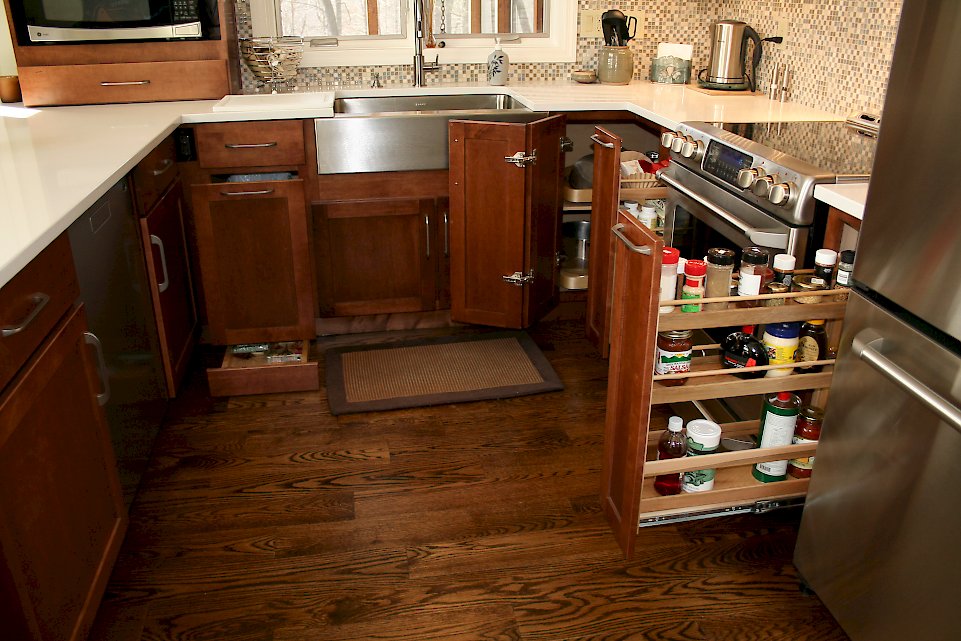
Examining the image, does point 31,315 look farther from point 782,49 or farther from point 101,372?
point 782,49

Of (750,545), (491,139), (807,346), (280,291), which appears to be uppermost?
(491,139)

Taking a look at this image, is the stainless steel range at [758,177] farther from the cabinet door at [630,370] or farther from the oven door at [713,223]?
the cabinet door at [630,370]

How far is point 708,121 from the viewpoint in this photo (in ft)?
8.13

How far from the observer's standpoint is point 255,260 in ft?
8.84

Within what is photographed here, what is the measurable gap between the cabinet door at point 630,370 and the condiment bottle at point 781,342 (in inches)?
11.4

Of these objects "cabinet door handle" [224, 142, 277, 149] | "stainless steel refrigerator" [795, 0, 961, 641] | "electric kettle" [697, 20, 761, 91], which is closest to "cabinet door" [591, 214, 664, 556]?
"stainless steel refrigerator" [795, 0, 961, 641]

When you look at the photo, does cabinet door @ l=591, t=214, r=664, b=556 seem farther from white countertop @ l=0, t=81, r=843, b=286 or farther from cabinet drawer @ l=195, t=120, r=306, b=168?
cabinet drawer @ l=195, t=120, r=306, b=168

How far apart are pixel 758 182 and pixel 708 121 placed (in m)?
0.62

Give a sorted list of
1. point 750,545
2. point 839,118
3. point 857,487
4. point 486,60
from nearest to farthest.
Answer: point 857,487
point 750,545
point 839,118
point 486,60

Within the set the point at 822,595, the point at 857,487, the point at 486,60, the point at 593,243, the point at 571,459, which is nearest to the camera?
the point at 857,487

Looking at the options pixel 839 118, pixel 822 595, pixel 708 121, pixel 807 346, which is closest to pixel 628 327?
pixel 807 346

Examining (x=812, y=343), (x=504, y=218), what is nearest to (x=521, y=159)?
(x=504, y=218)

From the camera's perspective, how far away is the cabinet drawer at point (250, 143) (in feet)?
8.70

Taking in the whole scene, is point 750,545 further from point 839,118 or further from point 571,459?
point 839,118
